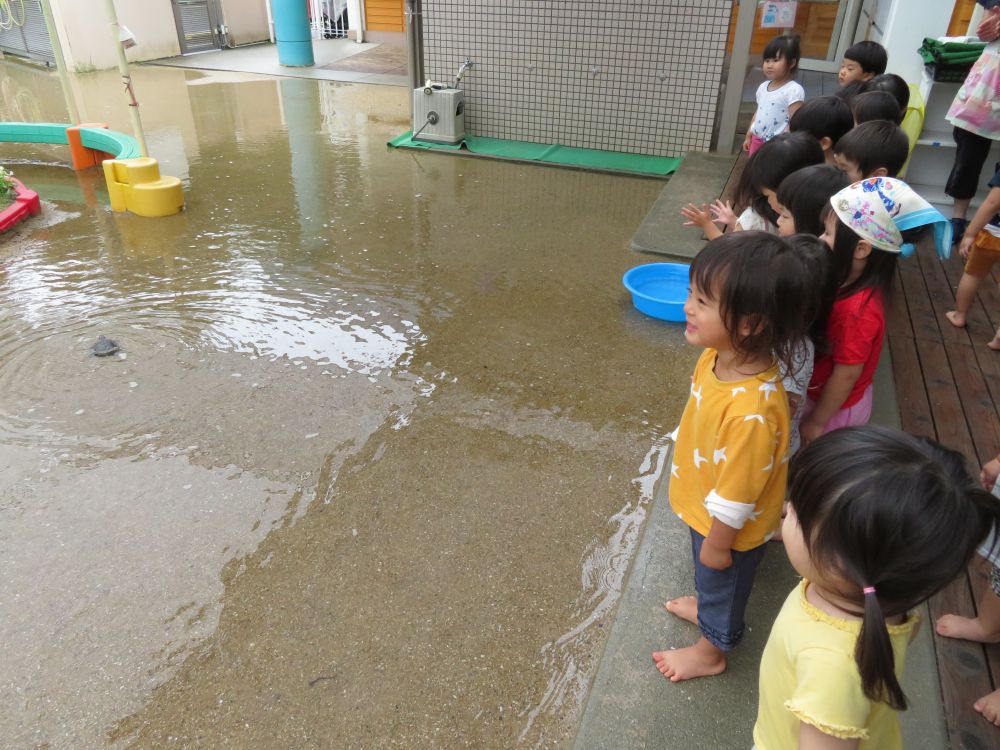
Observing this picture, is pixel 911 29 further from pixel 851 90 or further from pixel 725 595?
pixel 725 595

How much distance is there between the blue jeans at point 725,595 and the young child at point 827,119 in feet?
7.32

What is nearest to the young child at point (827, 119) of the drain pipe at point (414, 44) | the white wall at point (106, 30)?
the drain pipe at point (414, 44)

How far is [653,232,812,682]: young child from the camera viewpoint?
4.66ft

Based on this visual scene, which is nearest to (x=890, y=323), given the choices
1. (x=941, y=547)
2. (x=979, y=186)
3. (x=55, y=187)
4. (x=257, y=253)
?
(x=979, y=186)

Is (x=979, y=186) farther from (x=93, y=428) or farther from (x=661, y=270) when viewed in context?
(x=93, y=428)

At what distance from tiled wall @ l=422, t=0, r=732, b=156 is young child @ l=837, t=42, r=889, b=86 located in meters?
2.09

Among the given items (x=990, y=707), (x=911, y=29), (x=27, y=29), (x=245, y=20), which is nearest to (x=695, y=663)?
(x=990, y=707)

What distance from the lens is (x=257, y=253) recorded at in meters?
4.45

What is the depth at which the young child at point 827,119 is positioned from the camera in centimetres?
316

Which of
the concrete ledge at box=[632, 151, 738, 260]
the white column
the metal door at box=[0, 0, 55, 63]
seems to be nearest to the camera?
the concrete ledge at box=[632, 151, 738, 260]

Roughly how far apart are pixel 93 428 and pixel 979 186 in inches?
210

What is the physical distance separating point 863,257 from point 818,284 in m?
0.37

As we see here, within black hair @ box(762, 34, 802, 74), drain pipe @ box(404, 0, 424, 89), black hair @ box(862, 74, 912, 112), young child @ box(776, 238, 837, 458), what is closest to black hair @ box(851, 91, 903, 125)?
black hair @ box(862, 74, 912, 112)

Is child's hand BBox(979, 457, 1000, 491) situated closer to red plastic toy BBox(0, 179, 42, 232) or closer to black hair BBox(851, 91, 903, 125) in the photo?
black hair BBox(851, 91, 903, 125)
